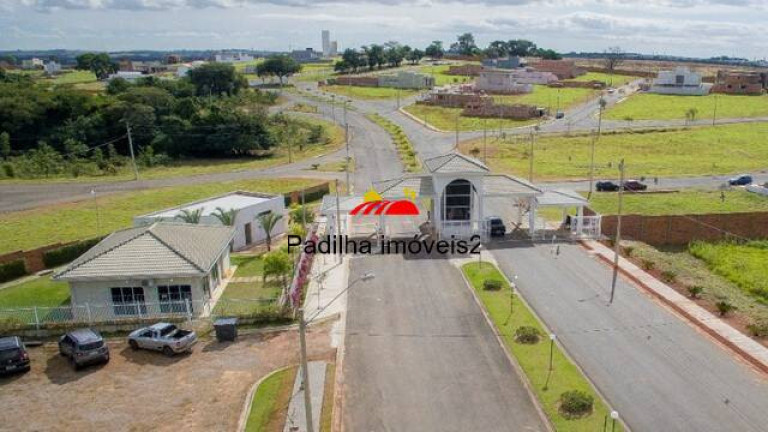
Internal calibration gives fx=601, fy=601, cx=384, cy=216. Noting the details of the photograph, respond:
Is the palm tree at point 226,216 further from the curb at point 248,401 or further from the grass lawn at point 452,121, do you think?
the grass lawn at point 452,121

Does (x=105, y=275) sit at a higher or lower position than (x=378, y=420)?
higher

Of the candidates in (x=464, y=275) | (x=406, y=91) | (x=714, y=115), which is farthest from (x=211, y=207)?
(x=406, y=91)

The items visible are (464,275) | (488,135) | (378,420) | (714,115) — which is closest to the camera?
(378,420)

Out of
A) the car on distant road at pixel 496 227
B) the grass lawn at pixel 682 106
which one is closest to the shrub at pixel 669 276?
the car on distant road at pixel 496 227

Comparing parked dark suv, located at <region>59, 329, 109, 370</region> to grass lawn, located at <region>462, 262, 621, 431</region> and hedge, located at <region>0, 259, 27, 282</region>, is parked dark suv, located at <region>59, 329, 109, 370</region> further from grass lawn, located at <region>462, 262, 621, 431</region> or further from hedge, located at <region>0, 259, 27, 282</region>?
grass lawn, located at <region>462, 262, 621, 431</region>

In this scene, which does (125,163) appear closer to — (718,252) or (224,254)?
(224,254)

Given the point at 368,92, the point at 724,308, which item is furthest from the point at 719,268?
the point at 368,92

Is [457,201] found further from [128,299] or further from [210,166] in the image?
[210,166]

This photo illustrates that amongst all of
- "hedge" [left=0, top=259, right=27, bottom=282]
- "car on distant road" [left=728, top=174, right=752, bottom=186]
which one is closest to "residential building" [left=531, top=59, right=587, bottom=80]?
"car on distant road" [left=728, top=174, right=752, bottom=186]
